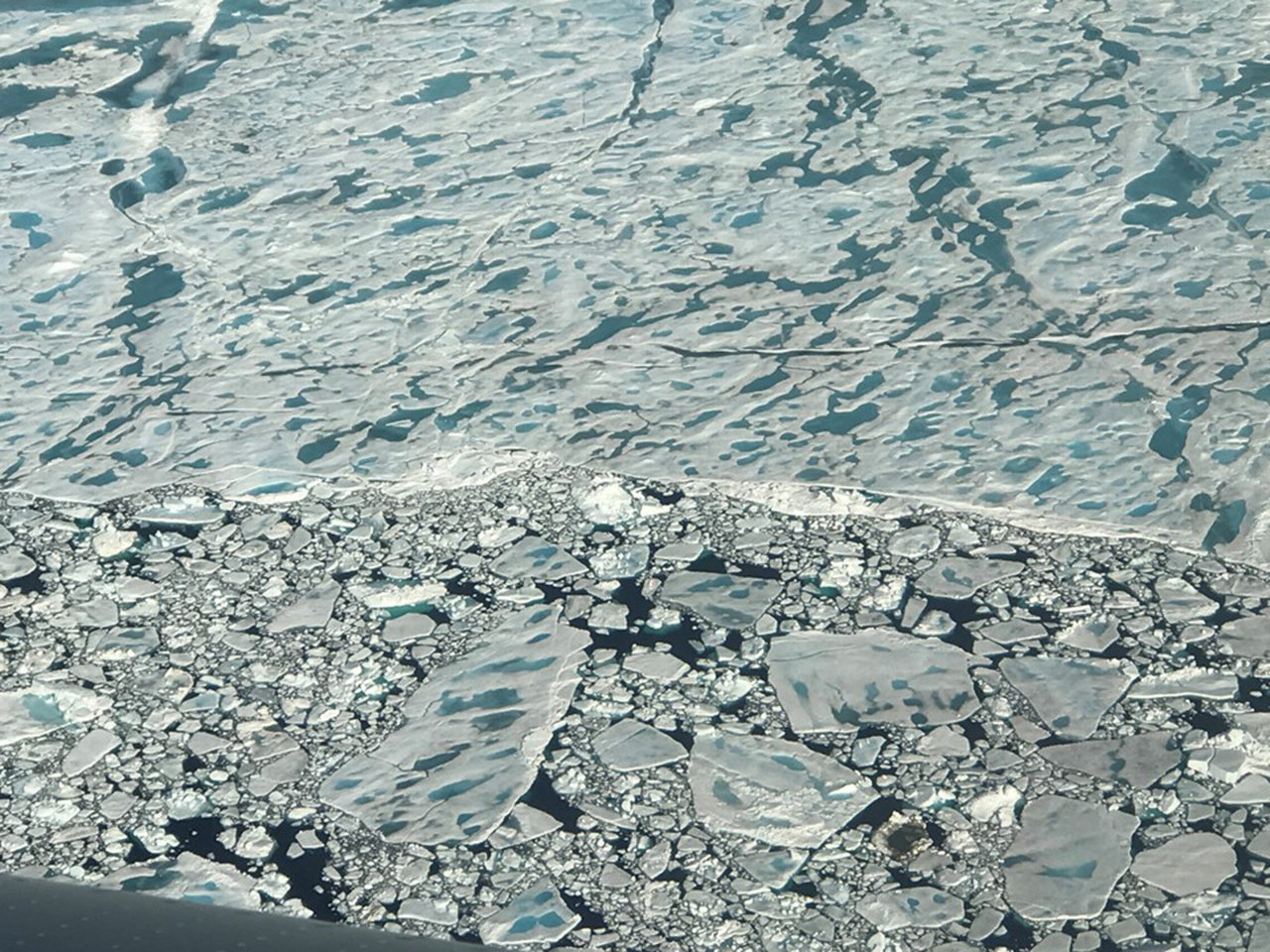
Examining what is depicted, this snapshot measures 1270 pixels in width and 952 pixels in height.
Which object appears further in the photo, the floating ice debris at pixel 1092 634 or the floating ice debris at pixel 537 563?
the floating ice debris at pixel 537 563

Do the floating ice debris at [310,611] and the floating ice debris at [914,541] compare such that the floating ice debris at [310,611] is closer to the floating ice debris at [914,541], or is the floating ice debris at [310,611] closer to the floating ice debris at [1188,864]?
the floating ice debris at [914,541]

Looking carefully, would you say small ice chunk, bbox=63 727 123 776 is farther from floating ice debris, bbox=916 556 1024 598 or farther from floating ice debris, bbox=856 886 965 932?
floating ice debris, bbox=916 556 1024 598

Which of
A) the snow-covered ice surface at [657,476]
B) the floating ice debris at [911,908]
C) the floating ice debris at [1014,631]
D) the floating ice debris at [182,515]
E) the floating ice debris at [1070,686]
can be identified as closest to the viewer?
the floating ice debris at [911,908]

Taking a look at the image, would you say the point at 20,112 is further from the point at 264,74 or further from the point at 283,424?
the point at 283,424

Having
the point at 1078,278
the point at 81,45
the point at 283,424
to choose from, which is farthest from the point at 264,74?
the point at 1078,278

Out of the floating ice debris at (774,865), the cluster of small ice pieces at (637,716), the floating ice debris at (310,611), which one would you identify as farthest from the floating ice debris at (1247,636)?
the floating ice debris at (310,611)

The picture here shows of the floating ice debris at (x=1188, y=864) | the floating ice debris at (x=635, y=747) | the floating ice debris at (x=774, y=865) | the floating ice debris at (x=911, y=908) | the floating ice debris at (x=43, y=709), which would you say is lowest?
the floating ice debris at (x=1188, y=864)

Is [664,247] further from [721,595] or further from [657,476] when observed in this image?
[721,595]
